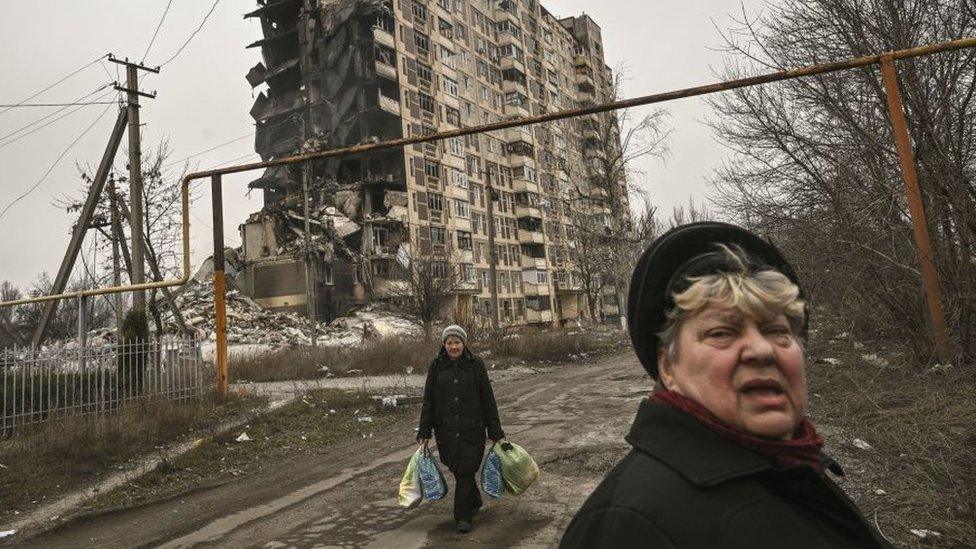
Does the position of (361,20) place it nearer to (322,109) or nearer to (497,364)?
(322,109)

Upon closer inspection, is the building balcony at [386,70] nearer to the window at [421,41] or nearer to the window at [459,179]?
the window at [421,41]

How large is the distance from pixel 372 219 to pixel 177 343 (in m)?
33.5

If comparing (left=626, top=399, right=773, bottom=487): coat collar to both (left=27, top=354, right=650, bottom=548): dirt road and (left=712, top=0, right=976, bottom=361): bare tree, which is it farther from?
(left=712, top=0, right=976, bottom=361): bare tree

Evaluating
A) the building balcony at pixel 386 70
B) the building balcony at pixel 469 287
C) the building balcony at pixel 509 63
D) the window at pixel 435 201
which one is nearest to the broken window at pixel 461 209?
the window at pixel 435 201

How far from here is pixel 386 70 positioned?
153 ft

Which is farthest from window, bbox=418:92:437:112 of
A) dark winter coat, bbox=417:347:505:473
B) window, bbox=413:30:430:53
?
dark winter coat, bbox=417:347:505:473

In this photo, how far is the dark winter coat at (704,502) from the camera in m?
1.14

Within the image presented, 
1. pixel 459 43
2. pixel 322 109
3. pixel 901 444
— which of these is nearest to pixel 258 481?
pixel 901 444

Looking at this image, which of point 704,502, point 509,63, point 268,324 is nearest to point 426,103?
point 509,63

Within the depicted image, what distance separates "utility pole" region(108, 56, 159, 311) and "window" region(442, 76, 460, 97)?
129ft

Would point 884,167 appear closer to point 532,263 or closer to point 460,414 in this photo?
point 460,414

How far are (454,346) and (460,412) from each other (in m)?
0.65

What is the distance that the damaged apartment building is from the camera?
44594 mm

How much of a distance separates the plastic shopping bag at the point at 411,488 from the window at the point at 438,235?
137 feet
